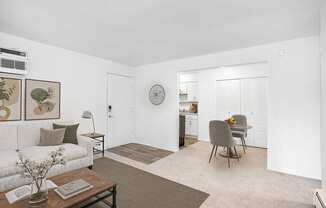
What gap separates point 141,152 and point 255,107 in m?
3.52

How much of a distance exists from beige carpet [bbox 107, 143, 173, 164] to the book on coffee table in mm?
1861

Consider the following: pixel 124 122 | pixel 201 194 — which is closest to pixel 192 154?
pixel 201 194

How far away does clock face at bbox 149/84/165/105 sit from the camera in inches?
179

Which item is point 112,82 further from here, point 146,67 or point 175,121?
point 175,121

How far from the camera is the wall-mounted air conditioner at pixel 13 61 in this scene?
8.59 ft

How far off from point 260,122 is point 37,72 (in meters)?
5.61

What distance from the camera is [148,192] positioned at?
2.25 m

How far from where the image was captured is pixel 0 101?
2.67 metres

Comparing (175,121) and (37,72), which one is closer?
(37,72)

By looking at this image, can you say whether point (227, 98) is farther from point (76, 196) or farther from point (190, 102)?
point (76, 196)

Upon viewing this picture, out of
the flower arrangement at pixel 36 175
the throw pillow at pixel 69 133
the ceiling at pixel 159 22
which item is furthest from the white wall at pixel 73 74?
the flower arrangement at pixel 36 175

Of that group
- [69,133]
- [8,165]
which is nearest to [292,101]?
[69,133]

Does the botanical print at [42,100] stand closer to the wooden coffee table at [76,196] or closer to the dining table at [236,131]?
the wooden coffee table at [76,196]

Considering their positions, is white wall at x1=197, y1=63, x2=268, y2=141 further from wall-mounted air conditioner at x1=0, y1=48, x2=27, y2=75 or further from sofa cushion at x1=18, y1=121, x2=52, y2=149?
wall-mounted air conditioner at x1=0, y1=48, x2=27, y2=75
